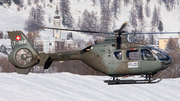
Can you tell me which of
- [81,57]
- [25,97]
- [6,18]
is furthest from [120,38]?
[6,18]

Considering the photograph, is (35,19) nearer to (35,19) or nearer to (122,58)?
(35,19)

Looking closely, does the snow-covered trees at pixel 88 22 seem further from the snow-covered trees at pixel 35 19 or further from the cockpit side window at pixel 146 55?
the cockpit side window at pixel 146 55

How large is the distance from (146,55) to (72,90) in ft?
80.5

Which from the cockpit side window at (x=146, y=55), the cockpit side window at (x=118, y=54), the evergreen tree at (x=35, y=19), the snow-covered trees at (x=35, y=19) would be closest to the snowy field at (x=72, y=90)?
the cockpit side window at (x=118, y=54)

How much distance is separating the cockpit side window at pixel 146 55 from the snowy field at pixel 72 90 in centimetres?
2146

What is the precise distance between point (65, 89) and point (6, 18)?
15178 cm

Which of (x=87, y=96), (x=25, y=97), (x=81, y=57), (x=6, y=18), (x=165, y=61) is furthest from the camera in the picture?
(x=6, y=18)

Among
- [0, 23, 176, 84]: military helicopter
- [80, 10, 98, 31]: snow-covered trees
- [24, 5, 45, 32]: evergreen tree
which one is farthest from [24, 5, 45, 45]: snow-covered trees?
[0, 23, 176, 84]: military helicopter

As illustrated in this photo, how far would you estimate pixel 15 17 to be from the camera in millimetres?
184625

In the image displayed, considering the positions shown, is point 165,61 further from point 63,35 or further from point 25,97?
point 63,35

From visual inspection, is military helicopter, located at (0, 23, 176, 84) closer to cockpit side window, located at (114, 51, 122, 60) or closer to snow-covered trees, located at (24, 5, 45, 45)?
cockpit side window, located at (114, 51, 122, 60)

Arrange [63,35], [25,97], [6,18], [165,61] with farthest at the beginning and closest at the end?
[6,18]
[63,35]
[25,97]
[165,61]

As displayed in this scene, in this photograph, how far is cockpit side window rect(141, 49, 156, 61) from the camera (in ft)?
53.4

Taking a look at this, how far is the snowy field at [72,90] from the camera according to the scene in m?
36.6
